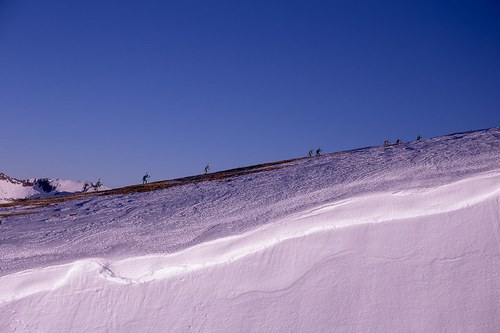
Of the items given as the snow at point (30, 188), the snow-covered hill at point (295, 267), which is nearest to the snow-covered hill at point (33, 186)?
the snow at point (30, 188)

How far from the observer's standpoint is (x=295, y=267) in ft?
18.0

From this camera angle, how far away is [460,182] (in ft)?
19.5

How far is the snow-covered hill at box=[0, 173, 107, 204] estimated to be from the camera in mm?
57438

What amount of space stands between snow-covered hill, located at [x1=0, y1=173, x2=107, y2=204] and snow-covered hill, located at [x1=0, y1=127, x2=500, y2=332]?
5506cm

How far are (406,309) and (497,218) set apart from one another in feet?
5.99

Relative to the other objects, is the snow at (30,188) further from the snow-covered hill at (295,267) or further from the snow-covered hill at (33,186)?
the snow-covered hill at (295,267)

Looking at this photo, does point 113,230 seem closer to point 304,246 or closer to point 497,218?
point 304,246

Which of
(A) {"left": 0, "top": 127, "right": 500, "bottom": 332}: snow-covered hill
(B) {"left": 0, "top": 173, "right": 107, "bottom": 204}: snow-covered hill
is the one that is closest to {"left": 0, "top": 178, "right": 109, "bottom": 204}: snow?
(B) {"left": 0, "top": 173, "right": 107, "bottom": 204}: snow-covered hill

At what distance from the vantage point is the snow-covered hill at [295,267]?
5.08 meters

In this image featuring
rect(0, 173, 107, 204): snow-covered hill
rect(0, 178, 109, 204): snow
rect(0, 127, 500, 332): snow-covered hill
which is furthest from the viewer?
rect(0, 173, 107, 204): snow-covered hill

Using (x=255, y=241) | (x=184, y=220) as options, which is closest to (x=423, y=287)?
(x=255, y=241)

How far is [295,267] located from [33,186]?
221ft

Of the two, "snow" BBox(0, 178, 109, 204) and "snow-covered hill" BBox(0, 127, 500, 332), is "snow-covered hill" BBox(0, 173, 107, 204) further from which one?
"snow-covered hill" BBox(0, 127, 500, 332)

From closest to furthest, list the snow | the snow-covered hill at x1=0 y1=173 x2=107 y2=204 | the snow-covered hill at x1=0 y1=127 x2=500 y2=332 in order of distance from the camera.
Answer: the snow-covered hill at x1=0 y1=127 x2=500 y2=332, the snow, the snow-covered hill at x1=0 y1=173 x2=107 y2=204
